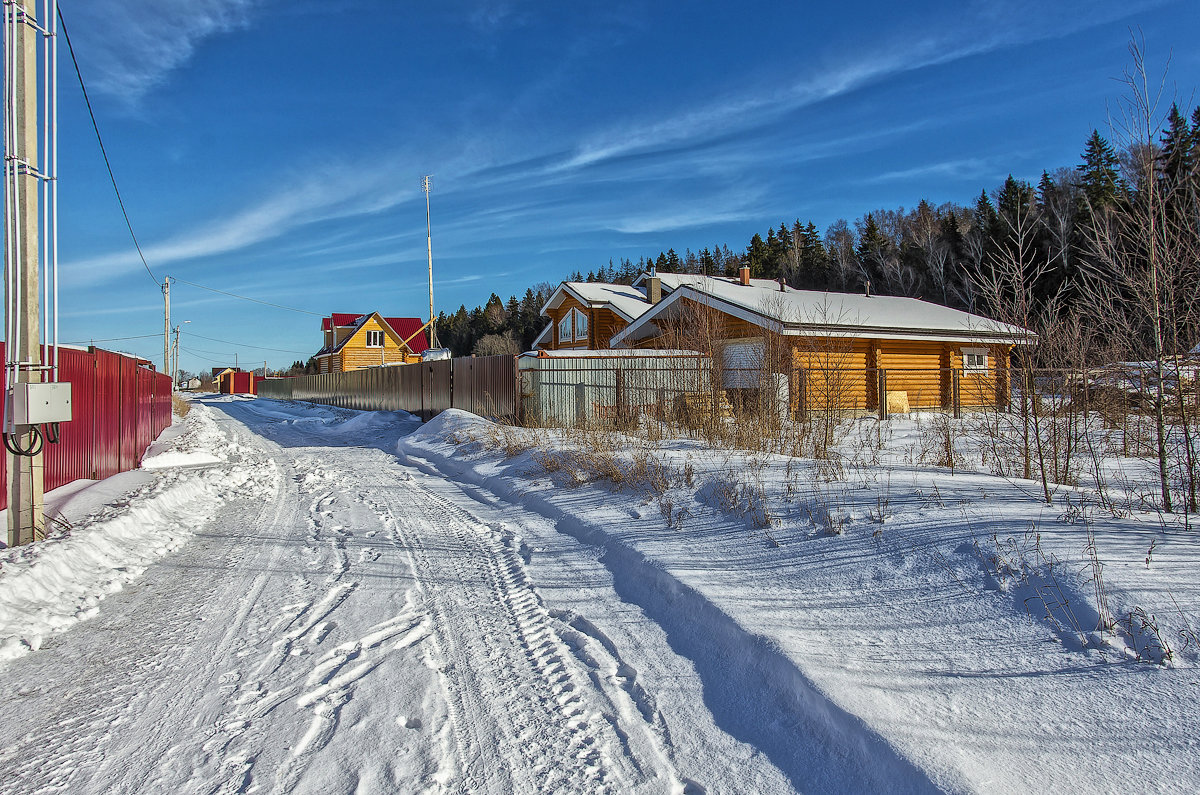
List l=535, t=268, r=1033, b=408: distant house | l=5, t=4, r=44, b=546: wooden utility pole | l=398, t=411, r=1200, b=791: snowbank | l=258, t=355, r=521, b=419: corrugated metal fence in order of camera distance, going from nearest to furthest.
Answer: l=398, t=411, r=1200, b=791: snowbank, l=5, t=4, r=44, b=546: wooden utility pole, l=535, t=268, r=1033, b=408: distant house, l=258, t=355, r=521, b=419: corrugated metal fence

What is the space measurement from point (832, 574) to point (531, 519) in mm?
3660

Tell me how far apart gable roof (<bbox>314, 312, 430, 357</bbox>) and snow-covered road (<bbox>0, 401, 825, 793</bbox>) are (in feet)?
163

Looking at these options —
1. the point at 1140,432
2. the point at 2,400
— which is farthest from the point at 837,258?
the point at 2,400

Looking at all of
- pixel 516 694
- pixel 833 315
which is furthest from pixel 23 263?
pixel 833 315

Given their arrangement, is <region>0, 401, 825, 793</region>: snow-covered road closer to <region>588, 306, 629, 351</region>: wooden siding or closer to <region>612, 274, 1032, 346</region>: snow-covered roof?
<region>612, 274, 1032, 346</region>: snow-covered roof

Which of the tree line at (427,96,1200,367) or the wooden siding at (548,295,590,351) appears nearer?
the tree line at (427,96,1200,367)

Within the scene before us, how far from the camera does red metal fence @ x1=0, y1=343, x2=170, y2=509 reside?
25.8ft

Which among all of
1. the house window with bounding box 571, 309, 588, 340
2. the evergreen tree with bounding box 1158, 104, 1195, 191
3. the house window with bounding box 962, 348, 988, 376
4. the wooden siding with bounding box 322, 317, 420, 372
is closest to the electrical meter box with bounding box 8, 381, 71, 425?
the evergreen tree with bounding box 1158, 104, 1195, 191

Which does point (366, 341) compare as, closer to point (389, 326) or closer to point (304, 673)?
point (389, 326)

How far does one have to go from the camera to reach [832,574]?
14.0 ft

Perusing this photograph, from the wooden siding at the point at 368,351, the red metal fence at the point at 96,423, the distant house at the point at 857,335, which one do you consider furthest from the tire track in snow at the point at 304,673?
the wooden siding at the point at 368,351

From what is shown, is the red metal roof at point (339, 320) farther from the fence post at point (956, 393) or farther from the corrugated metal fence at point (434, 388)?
the fence post at point (956, 393)

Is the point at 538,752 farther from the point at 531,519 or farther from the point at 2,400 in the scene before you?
the point at 2,400

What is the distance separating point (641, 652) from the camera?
145 inches
